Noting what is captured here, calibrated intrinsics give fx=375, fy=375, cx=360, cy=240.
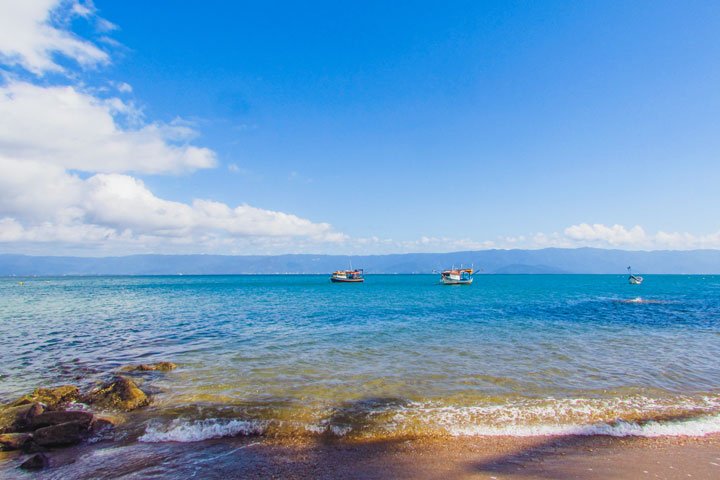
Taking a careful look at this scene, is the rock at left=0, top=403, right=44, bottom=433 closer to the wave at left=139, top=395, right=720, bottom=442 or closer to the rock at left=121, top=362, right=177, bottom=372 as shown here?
the wave at left=139, top=395, right=720, bottom=442

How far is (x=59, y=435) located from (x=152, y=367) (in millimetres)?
8702

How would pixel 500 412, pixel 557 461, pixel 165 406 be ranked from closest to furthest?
pixel 557 461, pixel 500 412, pixel 165 406

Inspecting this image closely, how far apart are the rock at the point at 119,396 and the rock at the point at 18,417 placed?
6.32ft

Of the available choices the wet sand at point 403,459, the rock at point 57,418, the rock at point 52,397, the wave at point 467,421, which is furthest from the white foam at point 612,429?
the rock at point 52,397

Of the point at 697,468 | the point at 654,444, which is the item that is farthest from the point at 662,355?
the point at 697,468

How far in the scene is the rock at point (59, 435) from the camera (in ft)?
34.9

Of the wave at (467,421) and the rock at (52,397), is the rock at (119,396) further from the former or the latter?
the wave at (467,421)

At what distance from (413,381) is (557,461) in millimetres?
7380

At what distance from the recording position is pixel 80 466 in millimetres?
9367

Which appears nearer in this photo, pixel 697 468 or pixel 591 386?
pixel 697 468

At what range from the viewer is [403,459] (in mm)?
9500

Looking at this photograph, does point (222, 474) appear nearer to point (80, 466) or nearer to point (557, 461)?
point (80, 466)

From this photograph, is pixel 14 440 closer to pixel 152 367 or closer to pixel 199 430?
pixel 199 430

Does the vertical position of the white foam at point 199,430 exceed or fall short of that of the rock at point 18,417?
it falls short
